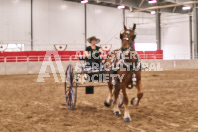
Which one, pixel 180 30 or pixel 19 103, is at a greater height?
pixel 180 30

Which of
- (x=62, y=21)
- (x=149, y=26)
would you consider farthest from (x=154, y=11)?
(x=62, y=21)

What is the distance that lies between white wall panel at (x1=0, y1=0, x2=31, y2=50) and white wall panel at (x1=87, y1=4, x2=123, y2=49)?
24.3 ft

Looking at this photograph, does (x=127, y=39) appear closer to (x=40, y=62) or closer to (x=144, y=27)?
(x=40, y=62)

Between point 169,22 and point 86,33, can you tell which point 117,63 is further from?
point 169,22

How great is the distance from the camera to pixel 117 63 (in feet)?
19.5

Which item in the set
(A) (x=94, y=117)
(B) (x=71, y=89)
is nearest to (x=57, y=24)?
(B) (x=71, y=89)

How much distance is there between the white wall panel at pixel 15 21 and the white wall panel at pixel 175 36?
62.7ft

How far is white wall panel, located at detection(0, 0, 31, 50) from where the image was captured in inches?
1152

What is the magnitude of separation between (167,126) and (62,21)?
1136 inches

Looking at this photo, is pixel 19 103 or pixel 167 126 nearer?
pixel 167 126

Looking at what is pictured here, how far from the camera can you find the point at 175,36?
3966cm

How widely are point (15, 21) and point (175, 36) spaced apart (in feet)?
69.7

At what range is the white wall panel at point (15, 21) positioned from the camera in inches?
1152

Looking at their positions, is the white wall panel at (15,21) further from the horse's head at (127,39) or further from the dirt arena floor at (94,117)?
the horse's head at (127,39)
